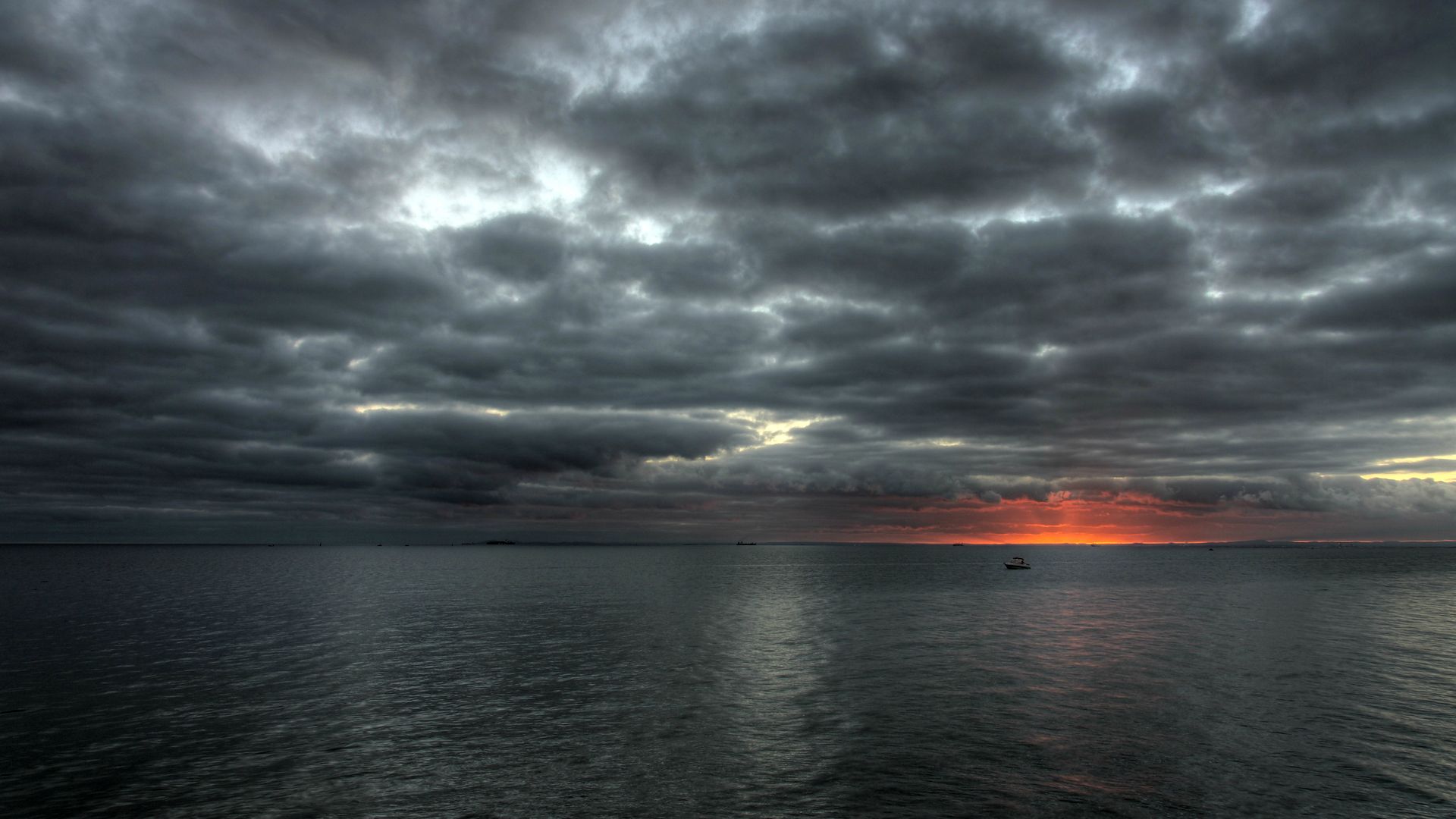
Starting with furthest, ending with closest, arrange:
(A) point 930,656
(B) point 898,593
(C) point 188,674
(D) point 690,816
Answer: (B) point 898,593, (A) point 930,656, (C) point 188,674, (D) point 690,816

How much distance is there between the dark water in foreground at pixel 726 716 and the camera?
29.1 m

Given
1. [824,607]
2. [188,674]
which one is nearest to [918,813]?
[188,674]

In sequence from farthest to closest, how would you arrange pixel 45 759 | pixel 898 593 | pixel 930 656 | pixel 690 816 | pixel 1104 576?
pixel 1104 576
pixel 898 593
pixel 930 656
pixel 45 759
pixel 690 816

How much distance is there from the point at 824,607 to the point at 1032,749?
238 ft

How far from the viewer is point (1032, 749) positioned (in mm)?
34688

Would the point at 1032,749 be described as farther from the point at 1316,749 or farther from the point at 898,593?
the point at 898,593

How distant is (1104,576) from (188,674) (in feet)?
628

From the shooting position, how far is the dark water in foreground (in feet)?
95.3

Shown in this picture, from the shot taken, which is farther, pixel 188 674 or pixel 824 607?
pixel 824 607

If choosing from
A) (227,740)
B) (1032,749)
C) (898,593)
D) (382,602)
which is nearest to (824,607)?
(898,593)

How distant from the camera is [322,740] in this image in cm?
3662

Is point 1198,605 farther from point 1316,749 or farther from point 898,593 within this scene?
point 1316,749

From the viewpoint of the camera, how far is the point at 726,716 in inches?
1624

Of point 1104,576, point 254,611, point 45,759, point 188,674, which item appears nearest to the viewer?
point 45,759
